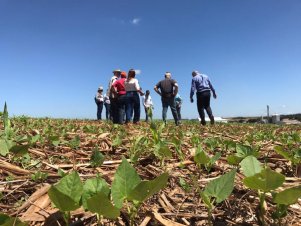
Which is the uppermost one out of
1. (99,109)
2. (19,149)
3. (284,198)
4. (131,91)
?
(131,91)

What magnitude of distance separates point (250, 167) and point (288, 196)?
1.06 feet

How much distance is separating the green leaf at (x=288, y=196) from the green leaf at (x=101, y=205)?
66cm

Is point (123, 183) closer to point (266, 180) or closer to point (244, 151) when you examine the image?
point (266, 180)

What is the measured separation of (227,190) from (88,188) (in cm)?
59

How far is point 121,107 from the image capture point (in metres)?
11.4

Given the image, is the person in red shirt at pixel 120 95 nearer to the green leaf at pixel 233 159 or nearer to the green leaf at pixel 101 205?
the green leaf at pixel 233 159

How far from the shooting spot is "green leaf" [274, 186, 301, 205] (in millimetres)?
1312

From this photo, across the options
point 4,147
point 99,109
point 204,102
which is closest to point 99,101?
A: point 99,109

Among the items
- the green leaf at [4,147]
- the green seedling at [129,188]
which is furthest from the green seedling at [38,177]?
the green seedling at [129,188]

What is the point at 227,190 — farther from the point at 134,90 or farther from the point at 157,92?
the point at 157,92

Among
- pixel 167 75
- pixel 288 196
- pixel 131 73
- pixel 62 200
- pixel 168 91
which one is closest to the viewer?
pixel 62 200

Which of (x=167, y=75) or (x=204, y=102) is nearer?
(x=204, y=102)

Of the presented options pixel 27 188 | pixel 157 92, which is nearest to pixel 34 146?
pixel 27 188

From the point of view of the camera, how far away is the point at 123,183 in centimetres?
140
